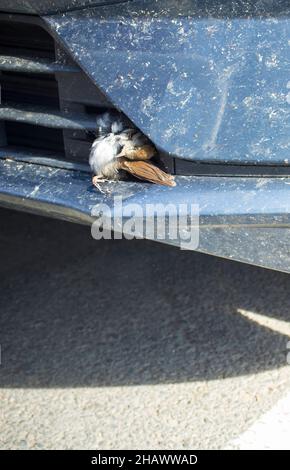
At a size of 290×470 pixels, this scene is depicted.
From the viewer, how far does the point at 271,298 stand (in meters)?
2.81

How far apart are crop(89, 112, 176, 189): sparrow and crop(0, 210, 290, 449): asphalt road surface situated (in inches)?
26.1

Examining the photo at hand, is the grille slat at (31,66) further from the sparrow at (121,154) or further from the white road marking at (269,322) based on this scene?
the white road marking at (269,322)

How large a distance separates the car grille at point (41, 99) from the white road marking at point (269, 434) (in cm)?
84

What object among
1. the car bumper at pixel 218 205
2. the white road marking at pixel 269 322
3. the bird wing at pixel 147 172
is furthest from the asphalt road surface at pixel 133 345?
the bird wing at pixel 147 172

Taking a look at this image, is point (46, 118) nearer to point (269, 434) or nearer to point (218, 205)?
point (218, 205)

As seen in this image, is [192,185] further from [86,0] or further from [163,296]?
[163,296]

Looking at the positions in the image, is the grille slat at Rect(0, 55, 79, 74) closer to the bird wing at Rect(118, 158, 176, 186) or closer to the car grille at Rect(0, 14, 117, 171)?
the car grille at Rect(0, 14, 117, 171)

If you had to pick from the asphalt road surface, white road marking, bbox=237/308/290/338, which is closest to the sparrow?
the asphalt road surface

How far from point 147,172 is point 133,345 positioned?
0.73 meters

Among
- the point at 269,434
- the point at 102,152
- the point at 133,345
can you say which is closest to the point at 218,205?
the point at 102,152

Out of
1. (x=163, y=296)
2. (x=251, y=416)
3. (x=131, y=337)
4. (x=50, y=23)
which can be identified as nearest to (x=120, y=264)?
(x=163, y=296)

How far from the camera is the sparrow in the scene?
6.75ft

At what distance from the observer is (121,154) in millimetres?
2080

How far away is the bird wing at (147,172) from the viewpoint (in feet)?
6.70
